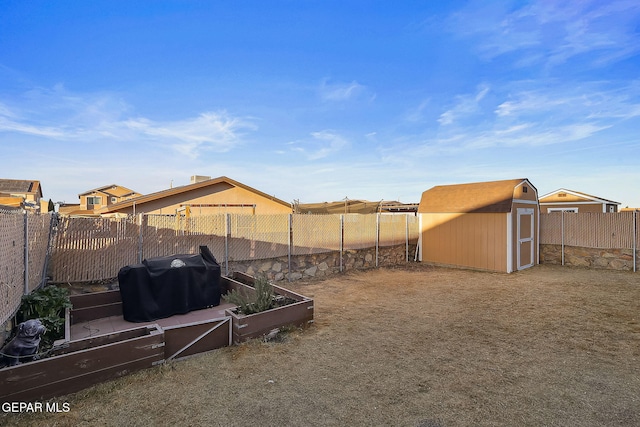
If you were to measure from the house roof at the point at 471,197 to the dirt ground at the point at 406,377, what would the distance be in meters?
4.90

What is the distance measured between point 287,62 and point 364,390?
404 inches

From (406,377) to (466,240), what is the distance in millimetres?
9149

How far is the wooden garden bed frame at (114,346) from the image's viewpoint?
267 centimetres

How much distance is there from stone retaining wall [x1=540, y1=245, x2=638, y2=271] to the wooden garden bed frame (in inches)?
461

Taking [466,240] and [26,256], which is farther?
[466,240]

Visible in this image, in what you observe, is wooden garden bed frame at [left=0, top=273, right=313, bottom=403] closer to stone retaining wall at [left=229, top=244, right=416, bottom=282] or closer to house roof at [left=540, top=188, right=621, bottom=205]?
stone retaining wall at [left=229, top=244, right=416, bottom=282]

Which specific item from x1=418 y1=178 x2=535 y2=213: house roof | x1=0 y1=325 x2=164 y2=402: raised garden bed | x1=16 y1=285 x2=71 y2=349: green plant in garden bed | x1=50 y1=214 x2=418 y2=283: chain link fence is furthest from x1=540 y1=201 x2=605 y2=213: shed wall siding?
x1=16 y1=285 x2=71 y2=349: green plant in garden bed

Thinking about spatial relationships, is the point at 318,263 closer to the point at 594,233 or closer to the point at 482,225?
the point at 482,225

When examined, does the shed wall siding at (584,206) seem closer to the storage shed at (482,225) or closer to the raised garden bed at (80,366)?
the storage shed at (482,225)

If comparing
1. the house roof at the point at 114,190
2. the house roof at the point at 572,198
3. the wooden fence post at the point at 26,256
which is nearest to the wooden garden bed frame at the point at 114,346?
the wooden fence post at the point at 26,256

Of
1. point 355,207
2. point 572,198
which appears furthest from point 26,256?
point 572,198

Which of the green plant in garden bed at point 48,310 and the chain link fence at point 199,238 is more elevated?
the chain link fence at point 199,238

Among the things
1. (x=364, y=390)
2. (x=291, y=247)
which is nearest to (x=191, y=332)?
(x=364, y=390)

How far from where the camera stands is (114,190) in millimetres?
39750
